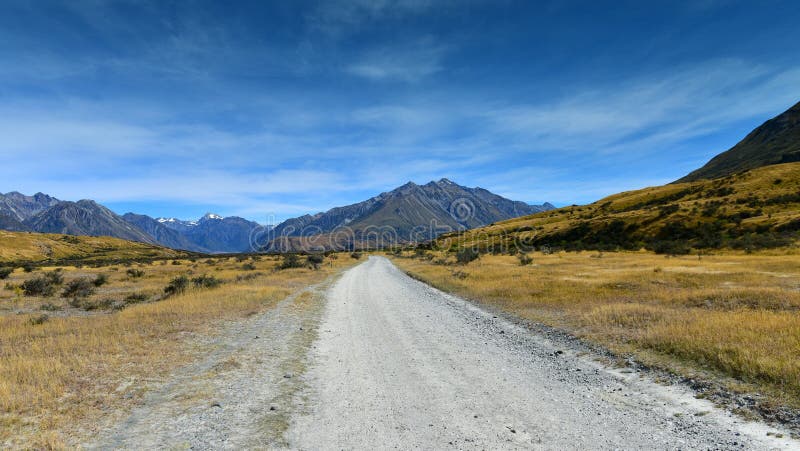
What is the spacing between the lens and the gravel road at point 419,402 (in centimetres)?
578

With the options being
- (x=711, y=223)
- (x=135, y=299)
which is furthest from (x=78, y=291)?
(x=711, y=223)

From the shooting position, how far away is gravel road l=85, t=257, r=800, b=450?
19.0ft

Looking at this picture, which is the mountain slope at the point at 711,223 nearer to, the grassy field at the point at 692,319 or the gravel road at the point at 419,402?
the grassy field at the point at 692,319

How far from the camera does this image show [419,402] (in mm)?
7340

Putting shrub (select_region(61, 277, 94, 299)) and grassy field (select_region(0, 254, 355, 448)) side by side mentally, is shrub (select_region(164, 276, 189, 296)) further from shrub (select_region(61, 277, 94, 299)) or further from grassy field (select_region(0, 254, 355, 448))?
shrub (select_region(61, 277, 94, 299))

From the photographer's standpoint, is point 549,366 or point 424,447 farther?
point 549,366

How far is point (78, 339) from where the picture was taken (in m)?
12.0

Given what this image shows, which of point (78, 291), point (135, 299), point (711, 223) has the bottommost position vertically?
point (135, 299)

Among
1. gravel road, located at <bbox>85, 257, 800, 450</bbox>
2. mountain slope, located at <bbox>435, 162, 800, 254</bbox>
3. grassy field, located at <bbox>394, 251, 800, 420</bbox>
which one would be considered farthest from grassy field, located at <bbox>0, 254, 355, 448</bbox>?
mountain slope, located at <bbox>435, 162, 800, 254</bbox>

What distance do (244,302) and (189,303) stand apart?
2728 mm

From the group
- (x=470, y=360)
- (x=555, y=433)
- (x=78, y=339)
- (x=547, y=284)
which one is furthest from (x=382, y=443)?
(x=547, y=284)

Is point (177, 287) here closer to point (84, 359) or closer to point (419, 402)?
point (84, 359)

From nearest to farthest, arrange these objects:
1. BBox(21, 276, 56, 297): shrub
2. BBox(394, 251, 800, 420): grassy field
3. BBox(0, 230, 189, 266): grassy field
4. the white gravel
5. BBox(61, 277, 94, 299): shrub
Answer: the white gravel, BBox(394, 251, 800, 420): grassy field, BBox(61, 277, 94, 299): shrub, BBox(21, 276, 56, 297): shrub, BBox(0, 230, 189, 266): grassy field

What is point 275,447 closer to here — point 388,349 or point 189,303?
point 388,349
